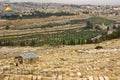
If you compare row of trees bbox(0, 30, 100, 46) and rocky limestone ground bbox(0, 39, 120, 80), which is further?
row of trees bbox(0, 30, 100, 46)

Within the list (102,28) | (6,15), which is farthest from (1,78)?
(6,15)

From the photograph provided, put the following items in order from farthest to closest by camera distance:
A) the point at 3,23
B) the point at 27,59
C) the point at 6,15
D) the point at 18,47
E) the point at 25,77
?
the point at 6,15
the point at 3,23
the point at 18,47
the point at 27,59
the point at 25,77

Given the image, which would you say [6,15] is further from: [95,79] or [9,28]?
[95,79]

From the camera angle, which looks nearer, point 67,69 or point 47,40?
point 67,69

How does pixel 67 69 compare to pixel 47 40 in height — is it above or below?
above

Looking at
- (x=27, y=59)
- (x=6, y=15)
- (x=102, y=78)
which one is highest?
(x=102, y=78)

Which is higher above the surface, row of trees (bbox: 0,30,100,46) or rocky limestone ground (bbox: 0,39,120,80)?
rocky limestone ground (bbox: 0,39,120,80)

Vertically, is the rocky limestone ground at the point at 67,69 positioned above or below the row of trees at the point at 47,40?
above

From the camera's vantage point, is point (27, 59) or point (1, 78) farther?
point (27, 59)

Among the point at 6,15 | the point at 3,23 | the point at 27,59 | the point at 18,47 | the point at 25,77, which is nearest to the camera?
the point at 25,77

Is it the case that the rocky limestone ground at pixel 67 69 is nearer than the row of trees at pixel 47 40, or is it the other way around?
the rocky limestone ground at pixel 67 69

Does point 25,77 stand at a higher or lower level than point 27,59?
higher
